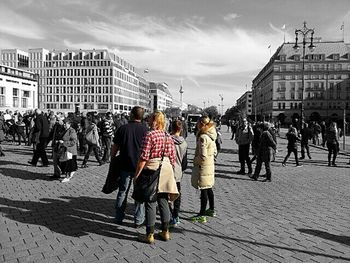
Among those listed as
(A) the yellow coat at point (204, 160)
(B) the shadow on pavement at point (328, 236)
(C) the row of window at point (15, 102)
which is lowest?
(B) the shadow on pavement at point (328, 236)

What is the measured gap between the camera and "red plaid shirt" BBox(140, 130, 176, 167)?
4793 millimetres

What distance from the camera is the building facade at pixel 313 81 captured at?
318ft

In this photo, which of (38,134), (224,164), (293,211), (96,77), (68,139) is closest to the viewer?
(293,211)

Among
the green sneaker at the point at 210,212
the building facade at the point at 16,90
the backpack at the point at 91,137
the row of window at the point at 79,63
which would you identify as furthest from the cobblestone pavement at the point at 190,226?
the row of window at the point at 79,63

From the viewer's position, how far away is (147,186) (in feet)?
15.8

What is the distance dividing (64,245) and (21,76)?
320 feet

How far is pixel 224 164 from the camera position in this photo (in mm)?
13773

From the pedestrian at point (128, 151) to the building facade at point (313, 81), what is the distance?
93.1m

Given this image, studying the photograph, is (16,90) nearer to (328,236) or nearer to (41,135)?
(41,135)

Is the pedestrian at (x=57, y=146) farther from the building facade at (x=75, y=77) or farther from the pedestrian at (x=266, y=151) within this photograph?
the building facade at (x=75, y=77)

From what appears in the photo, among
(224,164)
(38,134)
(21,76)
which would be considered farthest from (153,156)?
(21,76)

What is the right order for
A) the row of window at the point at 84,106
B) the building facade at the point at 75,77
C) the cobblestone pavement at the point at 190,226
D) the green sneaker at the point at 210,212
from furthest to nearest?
the row of window at the point at 84,106, the building facade at the point at 75,77, the green sneaker at the point at 210,212, the cobblestone pavement at the point at 190,226

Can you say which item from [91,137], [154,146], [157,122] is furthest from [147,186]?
[91,137]

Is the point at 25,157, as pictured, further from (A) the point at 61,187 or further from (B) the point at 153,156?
(B) the point at 153,156
